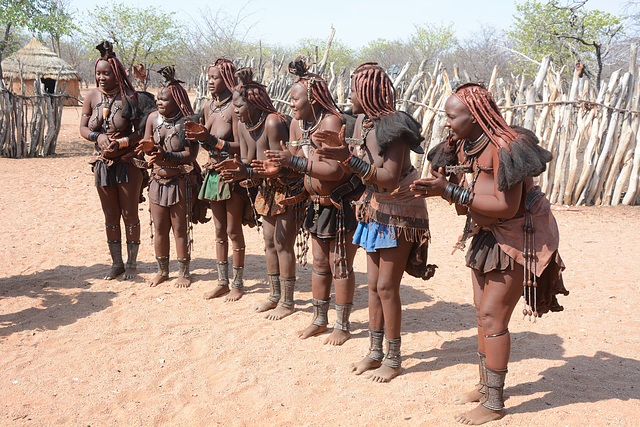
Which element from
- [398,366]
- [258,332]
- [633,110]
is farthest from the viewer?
[633,110]

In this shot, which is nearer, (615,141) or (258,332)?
(258,332)

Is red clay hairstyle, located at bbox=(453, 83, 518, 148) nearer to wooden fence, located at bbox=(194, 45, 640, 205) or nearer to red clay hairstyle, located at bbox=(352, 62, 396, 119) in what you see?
red clay hairstyle, located at bbox=(352, 62, 396, 119)

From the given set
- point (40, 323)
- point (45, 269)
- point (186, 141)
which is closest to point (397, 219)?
point (186, 141)

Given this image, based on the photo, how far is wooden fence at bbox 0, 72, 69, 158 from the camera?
40.0ft

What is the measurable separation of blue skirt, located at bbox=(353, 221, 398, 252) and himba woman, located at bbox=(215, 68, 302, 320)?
3.58 ft

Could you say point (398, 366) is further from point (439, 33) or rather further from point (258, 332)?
point (439, 33)

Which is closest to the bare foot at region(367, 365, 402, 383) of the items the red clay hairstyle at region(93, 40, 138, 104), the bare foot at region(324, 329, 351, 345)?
the bare foot at region(324, 329, 351, 345)

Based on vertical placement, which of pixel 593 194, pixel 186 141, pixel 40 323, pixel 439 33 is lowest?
pixel 40 323

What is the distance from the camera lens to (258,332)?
14.3 feet

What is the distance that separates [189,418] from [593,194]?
A: 7632mm

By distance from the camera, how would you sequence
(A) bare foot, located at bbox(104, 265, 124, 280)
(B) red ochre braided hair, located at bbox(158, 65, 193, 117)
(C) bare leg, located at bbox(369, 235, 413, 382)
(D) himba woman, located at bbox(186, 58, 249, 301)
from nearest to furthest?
(C) bare leg, located at bbox(369, 235, 413, 382), (D) himba woman, located at bbox(186, 58, 249, 301), (B) red ochre braided hair, located at bbox(158, 65, 193, 117), (A) bare foot, located at bbox(104, 265, 124, 280)

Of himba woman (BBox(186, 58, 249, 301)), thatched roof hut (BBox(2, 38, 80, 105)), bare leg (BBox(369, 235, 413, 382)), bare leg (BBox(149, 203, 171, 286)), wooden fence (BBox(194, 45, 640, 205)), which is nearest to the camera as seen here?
bare leg (BBox(369, 235, 413, 382))

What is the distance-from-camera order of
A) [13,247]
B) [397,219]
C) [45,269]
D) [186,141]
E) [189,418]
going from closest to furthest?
[189,418], [397,219], [186,141], [45,269], [13,247]

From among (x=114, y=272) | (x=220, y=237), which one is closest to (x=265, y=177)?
(x=220, y=237)
